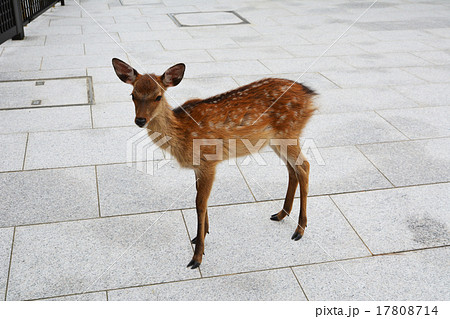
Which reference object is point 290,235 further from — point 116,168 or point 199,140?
point 116,168

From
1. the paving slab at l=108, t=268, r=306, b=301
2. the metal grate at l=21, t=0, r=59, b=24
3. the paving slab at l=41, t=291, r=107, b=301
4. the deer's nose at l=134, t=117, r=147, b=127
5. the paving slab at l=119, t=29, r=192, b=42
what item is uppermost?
the deer's nose at l=134, t=117, r=147, b=127

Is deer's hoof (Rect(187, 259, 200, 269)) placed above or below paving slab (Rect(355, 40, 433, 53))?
below

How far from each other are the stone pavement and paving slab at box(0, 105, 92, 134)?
29mm

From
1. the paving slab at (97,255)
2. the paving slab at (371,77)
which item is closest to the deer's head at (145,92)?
the paving slab at (97,255)

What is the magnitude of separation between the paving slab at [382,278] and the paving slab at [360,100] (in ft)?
10.9

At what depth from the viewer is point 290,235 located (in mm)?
4250

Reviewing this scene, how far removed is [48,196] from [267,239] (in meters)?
2.33

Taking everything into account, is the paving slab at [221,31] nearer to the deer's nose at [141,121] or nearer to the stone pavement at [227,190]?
the stone pavement at [227,190]

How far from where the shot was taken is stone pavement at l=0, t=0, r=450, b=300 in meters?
3.71

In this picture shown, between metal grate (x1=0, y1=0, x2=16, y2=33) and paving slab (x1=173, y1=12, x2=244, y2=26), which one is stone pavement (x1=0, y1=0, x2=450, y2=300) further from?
paving slab (x1=173, y1=12, x2=244, y2=26)

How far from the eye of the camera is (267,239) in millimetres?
4195

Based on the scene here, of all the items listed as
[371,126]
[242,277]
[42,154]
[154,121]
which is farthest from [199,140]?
[371,126]

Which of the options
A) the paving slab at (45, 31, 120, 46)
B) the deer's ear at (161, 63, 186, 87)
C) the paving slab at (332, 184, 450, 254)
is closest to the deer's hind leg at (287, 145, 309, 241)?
the paving slab at (332, 184, 450, 254)

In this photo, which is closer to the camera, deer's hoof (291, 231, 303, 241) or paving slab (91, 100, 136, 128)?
deer's hoof (291, 231, 303, 241)
